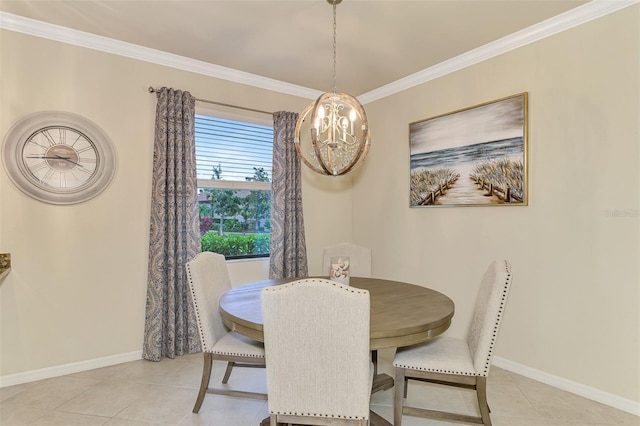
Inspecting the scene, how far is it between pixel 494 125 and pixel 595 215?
105 cm

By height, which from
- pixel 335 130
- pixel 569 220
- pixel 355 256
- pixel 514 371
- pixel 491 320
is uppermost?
pixel 335 130

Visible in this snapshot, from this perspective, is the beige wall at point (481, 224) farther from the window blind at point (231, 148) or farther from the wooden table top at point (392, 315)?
the wooden table top at point (392, 315)

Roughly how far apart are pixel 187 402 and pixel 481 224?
9.02ft

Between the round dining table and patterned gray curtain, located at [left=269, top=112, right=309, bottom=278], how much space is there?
1.30 m

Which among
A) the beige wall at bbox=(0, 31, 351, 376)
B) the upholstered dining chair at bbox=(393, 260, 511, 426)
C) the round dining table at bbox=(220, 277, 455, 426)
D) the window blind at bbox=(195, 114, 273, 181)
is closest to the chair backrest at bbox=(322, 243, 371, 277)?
the round dining table at bbox=(220, 277, 455, 426)

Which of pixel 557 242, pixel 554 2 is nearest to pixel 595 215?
pixel 557 242

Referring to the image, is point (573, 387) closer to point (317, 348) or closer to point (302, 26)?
point (317, 348)

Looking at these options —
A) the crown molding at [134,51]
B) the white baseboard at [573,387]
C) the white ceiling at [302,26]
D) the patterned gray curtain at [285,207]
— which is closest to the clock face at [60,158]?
the crown molding at [134,51]

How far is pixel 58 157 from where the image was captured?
111 inches

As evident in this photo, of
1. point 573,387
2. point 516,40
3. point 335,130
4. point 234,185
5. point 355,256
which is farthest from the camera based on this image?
point 234,185

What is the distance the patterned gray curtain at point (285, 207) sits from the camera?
381 cm

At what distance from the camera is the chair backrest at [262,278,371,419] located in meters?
1.46

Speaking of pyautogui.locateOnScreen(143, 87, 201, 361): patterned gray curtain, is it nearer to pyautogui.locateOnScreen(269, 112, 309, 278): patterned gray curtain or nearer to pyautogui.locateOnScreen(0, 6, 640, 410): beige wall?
pyautogui.locateOnScreen(0, 6, 640, 410): beige wall

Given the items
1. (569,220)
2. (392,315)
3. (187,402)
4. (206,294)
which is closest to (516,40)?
(569,220)
